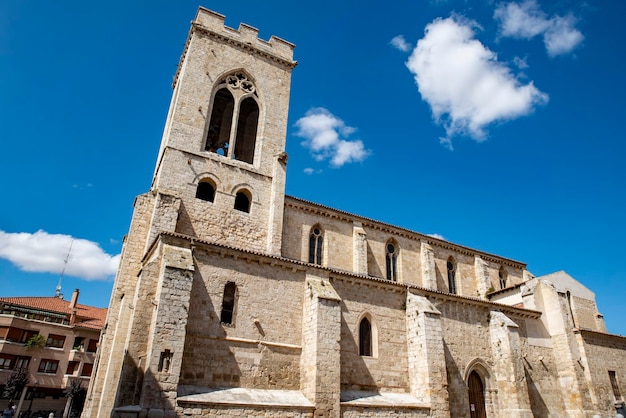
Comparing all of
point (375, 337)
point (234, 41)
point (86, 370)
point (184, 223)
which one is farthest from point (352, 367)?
point (86, 370)

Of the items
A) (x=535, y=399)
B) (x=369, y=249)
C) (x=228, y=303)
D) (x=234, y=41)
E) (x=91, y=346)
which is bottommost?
(x=535, y=399)

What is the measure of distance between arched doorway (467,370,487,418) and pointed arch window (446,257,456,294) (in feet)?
21.6

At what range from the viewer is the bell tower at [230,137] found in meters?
17.4

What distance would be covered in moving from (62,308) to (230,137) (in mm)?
26109

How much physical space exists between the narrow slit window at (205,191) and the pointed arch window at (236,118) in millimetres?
2925

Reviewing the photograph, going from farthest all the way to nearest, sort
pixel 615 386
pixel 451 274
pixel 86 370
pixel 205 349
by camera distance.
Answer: pixel 86 370, pixel 451 274, pixel 615 386, pixel 205 349

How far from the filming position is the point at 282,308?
14.3 meters

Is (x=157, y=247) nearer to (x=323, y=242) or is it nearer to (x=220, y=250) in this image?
(x=220, y=250)

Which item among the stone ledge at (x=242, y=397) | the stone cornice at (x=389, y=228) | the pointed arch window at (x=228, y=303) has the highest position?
the stone cornice at (x=389, y=228)

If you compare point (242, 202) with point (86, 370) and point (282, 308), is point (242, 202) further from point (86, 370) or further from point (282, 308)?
point (86, 370)

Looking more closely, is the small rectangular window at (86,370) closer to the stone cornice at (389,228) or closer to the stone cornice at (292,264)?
the stone cornice at (292,264)

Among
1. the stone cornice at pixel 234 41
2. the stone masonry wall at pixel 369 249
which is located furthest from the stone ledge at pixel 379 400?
the stone cornice at pixel 234 41

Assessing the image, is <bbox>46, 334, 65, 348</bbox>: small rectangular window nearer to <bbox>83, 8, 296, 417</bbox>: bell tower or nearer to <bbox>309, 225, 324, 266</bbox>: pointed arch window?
<bbox>83, 8, 296, 417</bbox>: bell tower

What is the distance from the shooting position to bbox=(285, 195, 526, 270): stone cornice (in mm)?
20047
